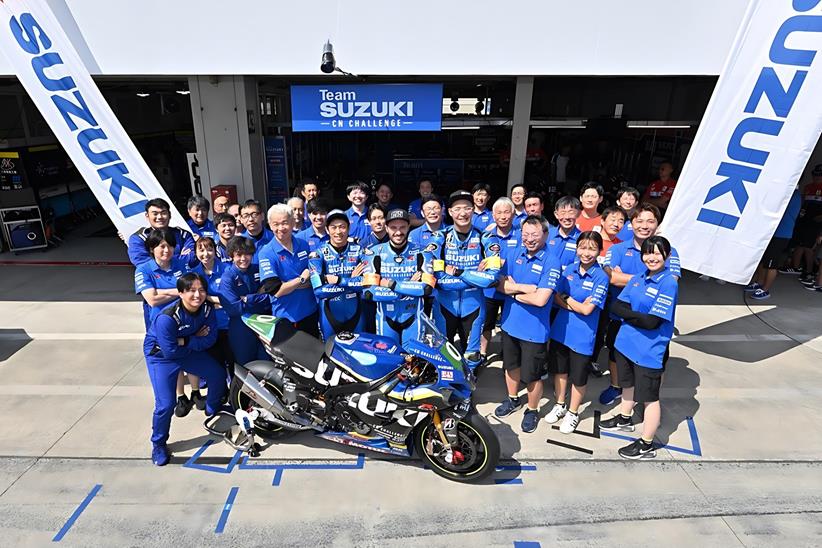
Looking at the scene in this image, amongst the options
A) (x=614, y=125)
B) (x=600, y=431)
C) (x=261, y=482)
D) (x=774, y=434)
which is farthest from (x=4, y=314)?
(x=614, y=125)

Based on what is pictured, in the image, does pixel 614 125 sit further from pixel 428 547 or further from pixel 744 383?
pixel 428 547

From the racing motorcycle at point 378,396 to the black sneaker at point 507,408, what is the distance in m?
0.97

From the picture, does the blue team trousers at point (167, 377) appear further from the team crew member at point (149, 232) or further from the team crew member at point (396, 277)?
the team crew member at point (396, 277)

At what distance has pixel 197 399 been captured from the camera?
4.57 m

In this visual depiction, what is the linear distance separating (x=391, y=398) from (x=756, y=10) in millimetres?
5325

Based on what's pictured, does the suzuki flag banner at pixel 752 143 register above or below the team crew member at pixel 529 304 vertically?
above

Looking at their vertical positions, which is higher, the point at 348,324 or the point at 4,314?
the point at 348,324

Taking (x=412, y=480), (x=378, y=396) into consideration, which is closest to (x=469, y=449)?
(x=412, y=480)

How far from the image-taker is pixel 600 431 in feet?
13.9

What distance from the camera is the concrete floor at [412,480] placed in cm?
319

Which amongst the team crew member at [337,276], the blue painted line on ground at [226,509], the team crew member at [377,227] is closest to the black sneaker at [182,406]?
the blue painted line on ground at [226,509]

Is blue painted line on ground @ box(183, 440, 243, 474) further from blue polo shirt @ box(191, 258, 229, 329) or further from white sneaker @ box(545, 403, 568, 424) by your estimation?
white sneaker @ box(545, 403, 568, 424)

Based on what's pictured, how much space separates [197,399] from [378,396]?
224 centimetres

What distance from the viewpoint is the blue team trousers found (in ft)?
11.8
